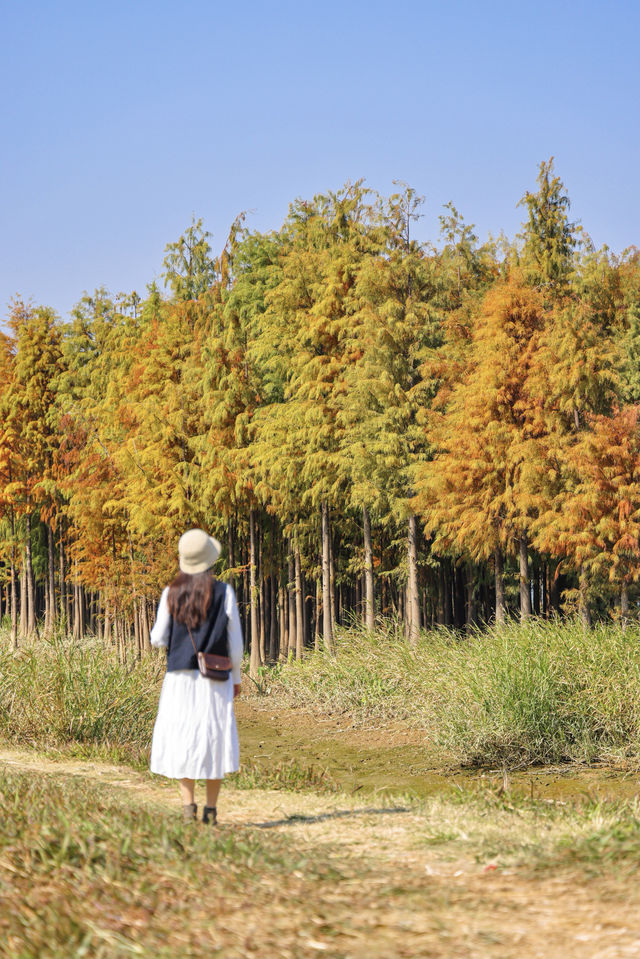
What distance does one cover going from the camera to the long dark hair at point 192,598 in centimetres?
652

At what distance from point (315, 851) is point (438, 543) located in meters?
17.1

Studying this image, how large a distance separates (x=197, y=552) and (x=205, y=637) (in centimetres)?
55

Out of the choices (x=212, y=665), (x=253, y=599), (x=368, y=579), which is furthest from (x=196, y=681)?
(x=253, y=599)

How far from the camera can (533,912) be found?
4531 mm

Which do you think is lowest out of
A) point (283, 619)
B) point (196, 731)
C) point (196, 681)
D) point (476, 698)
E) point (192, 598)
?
point (476, 698)

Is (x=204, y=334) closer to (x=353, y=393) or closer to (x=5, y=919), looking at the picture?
(x=353, y=393)

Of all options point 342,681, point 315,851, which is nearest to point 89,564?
point 342,681

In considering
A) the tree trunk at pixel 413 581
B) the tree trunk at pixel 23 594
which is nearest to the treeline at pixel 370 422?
the tree trunk at pixel 413 581

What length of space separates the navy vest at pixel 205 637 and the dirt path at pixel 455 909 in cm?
130

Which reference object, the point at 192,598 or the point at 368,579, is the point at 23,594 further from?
the point at 192,598

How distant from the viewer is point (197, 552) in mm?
6531

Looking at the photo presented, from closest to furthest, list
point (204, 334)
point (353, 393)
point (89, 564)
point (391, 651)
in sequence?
1. point (391, 651)
2. point (353, 393)
3. point (204, 334)
4. point (89, 564)

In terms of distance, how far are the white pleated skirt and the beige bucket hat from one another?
66 cm

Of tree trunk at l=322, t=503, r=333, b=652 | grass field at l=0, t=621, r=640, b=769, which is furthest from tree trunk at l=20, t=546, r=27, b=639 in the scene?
grass field at l=0, t=621, r=640, b=769
